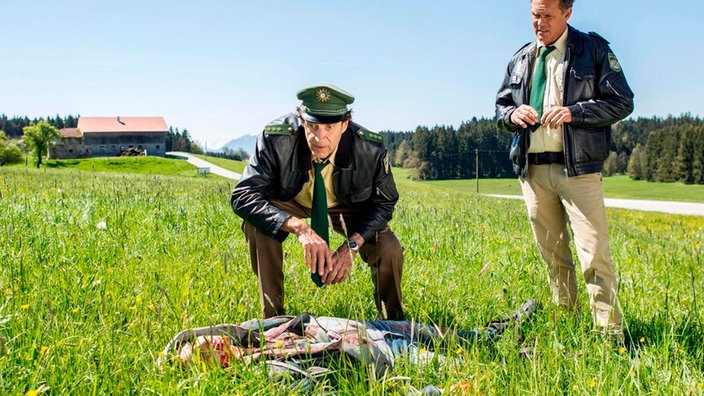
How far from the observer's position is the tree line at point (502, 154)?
9444 cm

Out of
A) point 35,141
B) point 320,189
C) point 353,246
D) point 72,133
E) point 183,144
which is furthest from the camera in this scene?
point 183,144

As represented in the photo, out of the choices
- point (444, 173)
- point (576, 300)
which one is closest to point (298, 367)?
point (576, 300)

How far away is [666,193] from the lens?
78.9 metres

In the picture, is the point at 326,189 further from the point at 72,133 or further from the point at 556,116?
the point at 72,133

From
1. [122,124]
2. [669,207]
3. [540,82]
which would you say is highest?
[122,124]

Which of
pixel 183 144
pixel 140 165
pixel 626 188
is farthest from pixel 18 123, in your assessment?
pixel 626 188

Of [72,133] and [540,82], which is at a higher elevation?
[72,133]

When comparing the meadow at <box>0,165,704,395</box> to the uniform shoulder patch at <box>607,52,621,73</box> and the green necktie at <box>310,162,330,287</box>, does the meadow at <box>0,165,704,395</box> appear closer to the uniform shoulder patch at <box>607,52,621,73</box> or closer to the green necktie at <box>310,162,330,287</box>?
the green necktie at <box>310,162,330,287</box>

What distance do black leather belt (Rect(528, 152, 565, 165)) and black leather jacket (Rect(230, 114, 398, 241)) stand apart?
3.78 ft

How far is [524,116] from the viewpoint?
4.12 m

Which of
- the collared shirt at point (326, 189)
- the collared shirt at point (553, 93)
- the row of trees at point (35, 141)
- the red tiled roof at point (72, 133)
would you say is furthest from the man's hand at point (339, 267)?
the red tiled roof at point (72, 133)

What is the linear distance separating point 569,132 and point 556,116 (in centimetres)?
22

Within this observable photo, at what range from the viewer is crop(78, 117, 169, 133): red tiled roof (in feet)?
375

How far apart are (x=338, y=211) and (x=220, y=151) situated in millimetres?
144082
